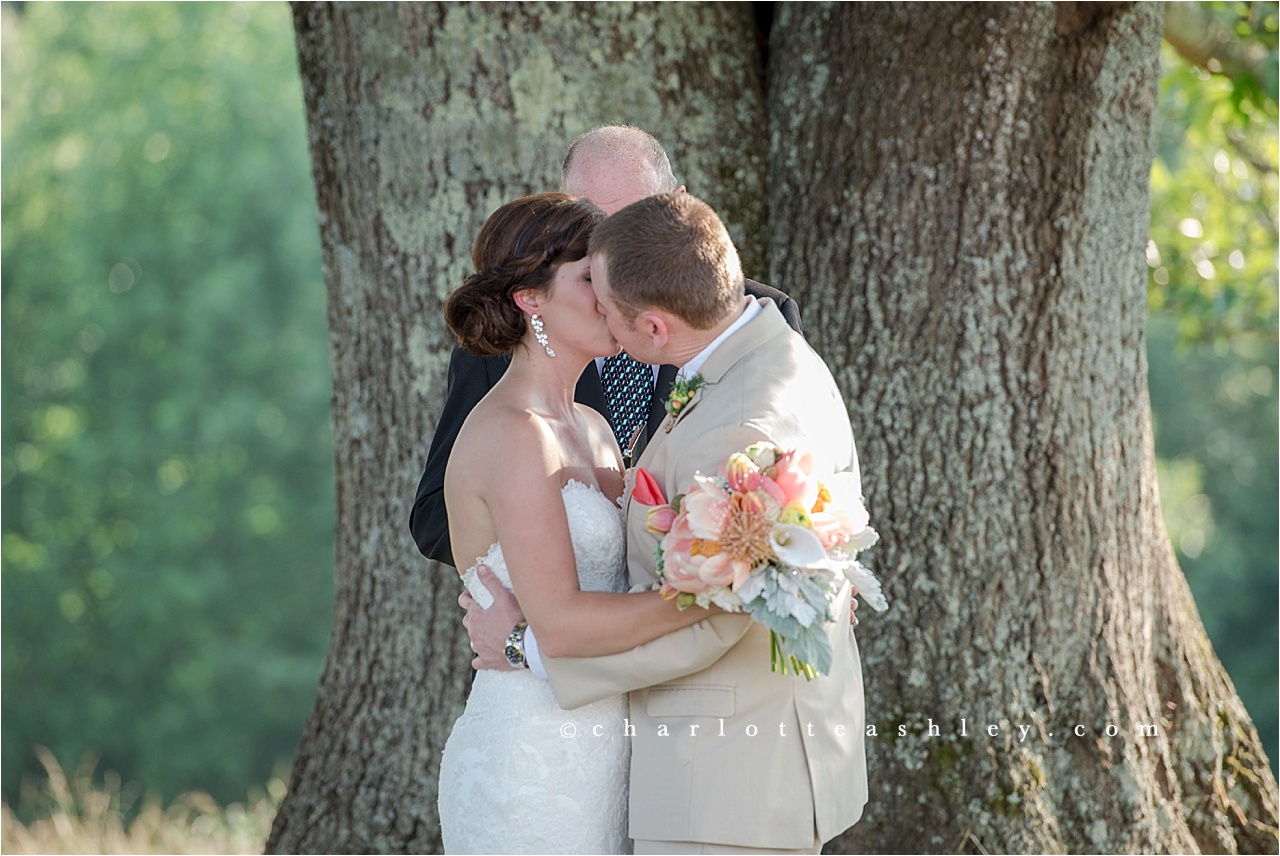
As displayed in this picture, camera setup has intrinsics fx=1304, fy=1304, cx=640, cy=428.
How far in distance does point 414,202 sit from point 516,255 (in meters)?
1.71

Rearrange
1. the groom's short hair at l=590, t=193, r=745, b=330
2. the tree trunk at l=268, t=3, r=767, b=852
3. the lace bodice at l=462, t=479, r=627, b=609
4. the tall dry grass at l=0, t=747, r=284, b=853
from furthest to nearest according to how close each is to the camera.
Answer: the tall dry grass at l=0, t=747, r=284, b=853 → the tree trunk at l=268, t=3, r=767, b=852 → the lace bodice at l=462, t=479, r=627, b=609 → the groom's short hair at l=590, t=193, r=745, b=330

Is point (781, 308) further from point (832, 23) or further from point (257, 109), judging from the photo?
point (257, 109)

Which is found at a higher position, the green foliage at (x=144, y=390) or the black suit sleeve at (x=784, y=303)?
the black suit sleeve at (x=784, y=303)

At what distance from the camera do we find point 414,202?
4.55m

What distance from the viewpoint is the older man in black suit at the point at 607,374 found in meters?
3.46

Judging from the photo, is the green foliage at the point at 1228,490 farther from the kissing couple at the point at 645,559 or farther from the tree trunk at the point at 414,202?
the kissing couple at the point at 645,559

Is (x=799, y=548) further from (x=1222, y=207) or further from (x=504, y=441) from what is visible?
(x=1222, y=207)

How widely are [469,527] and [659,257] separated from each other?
777 mm

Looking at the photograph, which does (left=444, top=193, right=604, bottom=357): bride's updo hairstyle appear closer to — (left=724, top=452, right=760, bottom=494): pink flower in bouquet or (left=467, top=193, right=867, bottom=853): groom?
(left=467, top=193, right=867, bottom=853): groom

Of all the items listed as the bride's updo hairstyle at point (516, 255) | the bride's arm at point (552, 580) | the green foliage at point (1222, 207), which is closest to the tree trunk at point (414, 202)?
the bride's updo hairstyle at point (516, 255)

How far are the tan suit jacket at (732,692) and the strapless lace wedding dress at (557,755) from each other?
0.15m

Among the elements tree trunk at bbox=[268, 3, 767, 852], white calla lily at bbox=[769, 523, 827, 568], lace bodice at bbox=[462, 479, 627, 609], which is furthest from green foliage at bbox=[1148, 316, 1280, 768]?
white calla lily at bbox=[769, 523, 827, 568]

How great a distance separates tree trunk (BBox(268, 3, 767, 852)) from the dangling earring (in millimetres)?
1604

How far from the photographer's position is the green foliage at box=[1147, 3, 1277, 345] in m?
5.51
